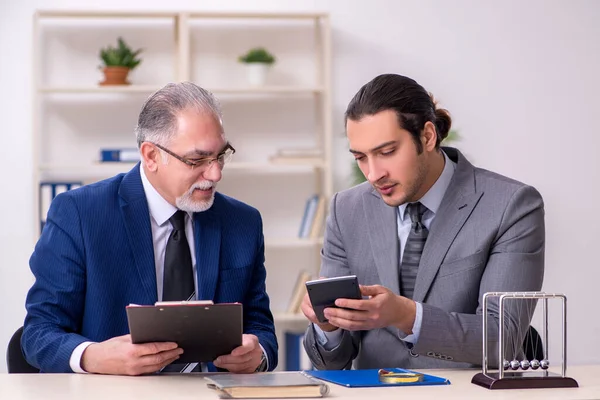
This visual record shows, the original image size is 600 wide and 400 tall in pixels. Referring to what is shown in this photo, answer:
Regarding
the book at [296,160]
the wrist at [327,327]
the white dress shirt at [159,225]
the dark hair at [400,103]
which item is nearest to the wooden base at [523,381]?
the wrist at [327,327]

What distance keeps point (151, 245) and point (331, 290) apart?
1.93 ft

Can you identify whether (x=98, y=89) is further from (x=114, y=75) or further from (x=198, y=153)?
(x=198, y=153)

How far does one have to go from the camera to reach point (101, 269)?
7.97 ft

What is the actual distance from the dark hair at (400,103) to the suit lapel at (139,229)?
0.65m

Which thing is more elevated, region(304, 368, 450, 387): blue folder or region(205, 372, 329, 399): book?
region(205, 372, 329, 399): book

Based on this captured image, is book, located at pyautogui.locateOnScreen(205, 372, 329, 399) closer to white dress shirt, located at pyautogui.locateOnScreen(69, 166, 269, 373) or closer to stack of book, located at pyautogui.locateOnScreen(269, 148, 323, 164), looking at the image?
white dress shirt, located at pyautogui.locateOnScreen(69, 166, 269, 373)

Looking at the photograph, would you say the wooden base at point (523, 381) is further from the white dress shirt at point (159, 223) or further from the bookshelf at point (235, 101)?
the bookshelf at point (235, 101)

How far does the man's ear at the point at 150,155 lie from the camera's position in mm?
2529

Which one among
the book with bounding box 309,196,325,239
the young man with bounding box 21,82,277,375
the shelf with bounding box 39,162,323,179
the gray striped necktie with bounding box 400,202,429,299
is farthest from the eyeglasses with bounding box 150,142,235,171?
the book with bounding box 309,196,325,239

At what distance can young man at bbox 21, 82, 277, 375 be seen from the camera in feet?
7.88

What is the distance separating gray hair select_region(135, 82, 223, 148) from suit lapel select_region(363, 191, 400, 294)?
543mm

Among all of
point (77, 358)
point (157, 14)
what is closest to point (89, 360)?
point (77, 358)

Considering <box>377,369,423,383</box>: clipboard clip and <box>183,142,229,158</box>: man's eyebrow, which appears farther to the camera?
<box>183,142,229,158</box>: man's eyebrow

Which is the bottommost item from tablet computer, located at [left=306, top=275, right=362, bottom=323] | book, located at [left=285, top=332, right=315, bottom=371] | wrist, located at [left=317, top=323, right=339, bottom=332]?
book, located at [left=285, top=332, right=315, bottom=371]
